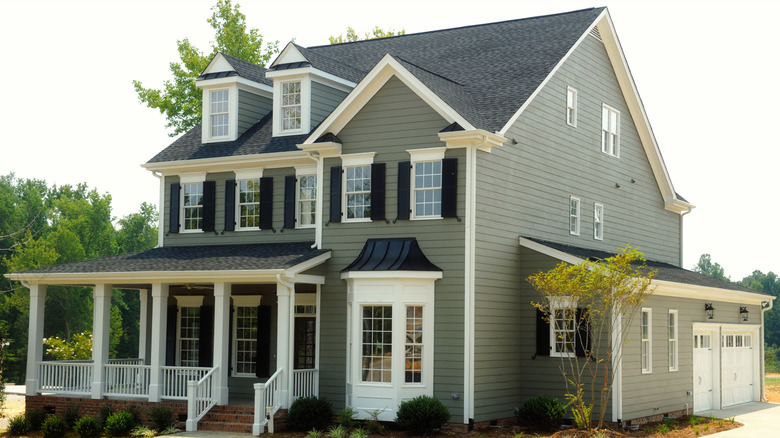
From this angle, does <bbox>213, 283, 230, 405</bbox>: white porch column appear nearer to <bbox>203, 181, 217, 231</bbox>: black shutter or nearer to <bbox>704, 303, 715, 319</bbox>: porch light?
<bbox>203, 181, 217, 231</bbox>: black shutter

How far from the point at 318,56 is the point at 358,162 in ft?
17.8

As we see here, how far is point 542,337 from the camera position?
21.6 m

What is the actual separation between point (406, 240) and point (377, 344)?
8.16 feet

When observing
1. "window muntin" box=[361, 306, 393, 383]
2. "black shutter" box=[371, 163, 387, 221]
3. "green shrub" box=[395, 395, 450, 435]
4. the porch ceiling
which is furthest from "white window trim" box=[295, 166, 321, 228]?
"green shrub" box=[395, 395, 450, 435]

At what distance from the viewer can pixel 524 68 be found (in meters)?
24.2

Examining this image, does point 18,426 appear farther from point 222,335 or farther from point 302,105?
point 302,105

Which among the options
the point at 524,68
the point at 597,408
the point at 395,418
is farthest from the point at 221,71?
the point at 597,408

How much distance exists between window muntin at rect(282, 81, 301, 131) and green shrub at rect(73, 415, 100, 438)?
937cm

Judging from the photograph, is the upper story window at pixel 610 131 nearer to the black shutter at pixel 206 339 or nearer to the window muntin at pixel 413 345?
the window muntin at pixel 413 345

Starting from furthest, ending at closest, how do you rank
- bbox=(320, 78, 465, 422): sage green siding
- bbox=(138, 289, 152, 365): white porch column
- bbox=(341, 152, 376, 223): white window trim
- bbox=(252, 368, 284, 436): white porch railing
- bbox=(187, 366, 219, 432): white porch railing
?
bbox=(138, 289, 152, 365): white porch column → bbox=(341, 152, 376, 223): white window trim → bbox=(187, 366, 219, 432): white porch railing → bbox=(320, 78, 465, 422): sage green siding → bbox=(252, 368, 284, 436): white porch railing

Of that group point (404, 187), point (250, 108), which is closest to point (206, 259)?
point (404, 187)

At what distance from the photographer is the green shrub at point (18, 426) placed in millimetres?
22344

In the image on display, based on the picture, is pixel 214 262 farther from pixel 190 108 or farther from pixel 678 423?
pixel 190 108

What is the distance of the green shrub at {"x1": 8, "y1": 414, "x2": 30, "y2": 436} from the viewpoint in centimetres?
2234
